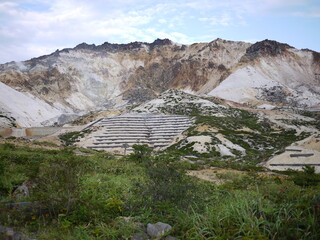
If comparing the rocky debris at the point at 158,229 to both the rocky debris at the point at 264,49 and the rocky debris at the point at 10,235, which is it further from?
the rocky debris at the point at 264,49

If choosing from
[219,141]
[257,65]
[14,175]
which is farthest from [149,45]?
[14,175]

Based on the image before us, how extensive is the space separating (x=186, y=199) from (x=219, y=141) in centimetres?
3370

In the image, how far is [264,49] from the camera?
120 m

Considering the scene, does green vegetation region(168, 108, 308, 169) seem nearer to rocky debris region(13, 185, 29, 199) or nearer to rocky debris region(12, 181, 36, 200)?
rocky debris region(12, 181, 36, 200)

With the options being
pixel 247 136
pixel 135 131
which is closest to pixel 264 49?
pixel 247 136

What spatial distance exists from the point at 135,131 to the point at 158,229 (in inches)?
1731

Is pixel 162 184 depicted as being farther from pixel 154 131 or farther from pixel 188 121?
pixel 188 121

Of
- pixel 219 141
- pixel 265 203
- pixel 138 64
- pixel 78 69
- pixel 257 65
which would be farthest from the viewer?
pixel 138 64

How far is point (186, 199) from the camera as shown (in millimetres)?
7582

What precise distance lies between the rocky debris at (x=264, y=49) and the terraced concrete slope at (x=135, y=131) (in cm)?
7247

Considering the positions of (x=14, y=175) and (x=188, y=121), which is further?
(x=188, y=121)

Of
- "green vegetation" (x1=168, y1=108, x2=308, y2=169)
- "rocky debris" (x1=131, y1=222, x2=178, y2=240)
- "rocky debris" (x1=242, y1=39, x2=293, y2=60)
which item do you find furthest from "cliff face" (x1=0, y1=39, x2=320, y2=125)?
"rocky debris" (x1=131, y1=222, x2=178, y2=240)

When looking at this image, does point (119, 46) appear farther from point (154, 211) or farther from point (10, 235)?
point (10, 235)

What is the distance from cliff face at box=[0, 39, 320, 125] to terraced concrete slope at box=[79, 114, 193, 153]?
1493 inches
